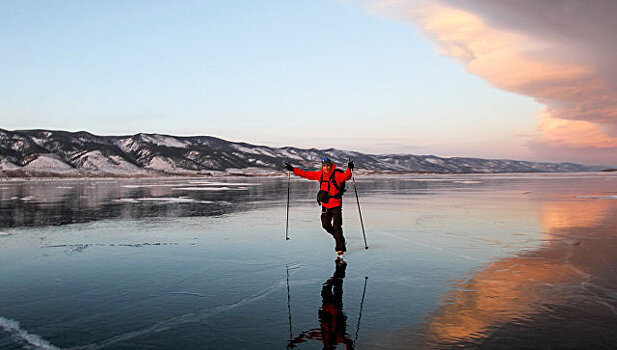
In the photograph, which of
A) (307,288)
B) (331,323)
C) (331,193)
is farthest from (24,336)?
(331,193)

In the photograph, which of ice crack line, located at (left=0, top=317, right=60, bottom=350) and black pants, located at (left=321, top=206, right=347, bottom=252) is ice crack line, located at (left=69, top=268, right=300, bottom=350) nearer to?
ice crack line, located at (left=0, top=317, right=60, bottom=350)

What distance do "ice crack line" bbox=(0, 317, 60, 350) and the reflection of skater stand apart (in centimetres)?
268

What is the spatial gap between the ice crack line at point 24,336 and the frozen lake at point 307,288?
1.2 inches

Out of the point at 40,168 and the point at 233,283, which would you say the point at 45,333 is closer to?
the point at 233,283

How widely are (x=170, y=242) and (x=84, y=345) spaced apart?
7.28 m

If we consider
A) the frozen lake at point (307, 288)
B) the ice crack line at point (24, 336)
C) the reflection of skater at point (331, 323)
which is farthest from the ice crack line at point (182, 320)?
the reflection of skater at point (331, 323)

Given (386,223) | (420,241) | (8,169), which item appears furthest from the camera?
(8,169)

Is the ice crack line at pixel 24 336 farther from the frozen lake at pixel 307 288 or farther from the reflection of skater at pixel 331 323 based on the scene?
the reflection of skater at pixel 331 323

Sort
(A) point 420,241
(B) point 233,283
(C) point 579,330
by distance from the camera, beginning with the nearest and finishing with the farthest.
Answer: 1. (C) point 579,330
2. (B) point 233,283
3. (A) point 420,241

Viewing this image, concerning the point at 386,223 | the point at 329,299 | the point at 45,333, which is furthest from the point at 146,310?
the point at 386,223

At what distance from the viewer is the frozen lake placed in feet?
17.1

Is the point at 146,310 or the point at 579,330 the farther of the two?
the point at 146,310

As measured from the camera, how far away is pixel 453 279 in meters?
7.91

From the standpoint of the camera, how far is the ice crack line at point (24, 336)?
16.2 feet
